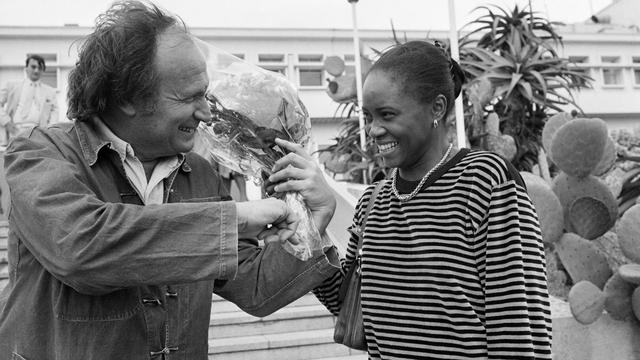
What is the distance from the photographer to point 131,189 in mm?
1406

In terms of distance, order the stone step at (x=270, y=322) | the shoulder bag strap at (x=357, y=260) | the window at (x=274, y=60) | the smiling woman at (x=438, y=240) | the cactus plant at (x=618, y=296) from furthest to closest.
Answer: the window at (x=274, y=60), the stone step at (x=270, y=322), the cactus plant at (x=618, y=296), the shoulder bag strap at (x=357, y=260), the smiling woman at (x=438, y=240)

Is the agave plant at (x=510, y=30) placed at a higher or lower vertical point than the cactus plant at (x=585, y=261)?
higher

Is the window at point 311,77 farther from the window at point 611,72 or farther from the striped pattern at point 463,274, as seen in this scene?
the striped pattern at point 463,274

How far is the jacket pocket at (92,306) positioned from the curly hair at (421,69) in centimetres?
93

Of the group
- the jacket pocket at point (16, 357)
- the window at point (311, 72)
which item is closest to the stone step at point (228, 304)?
the jacket pocket at point (16, 357)

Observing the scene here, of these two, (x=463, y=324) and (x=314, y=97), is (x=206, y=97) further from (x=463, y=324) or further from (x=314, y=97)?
(x=314, y=97)

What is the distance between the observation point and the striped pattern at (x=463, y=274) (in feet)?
4.74

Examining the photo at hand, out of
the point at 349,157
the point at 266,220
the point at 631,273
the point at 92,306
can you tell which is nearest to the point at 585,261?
the point at 631,273

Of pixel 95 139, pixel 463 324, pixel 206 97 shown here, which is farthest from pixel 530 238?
pixel 95 139

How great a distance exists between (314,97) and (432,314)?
58.5ft

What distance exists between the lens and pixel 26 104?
666cm

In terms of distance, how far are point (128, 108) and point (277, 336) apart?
10.3 feet

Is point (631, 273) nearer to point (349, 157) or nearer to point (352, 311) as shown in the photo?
point (352, 311)

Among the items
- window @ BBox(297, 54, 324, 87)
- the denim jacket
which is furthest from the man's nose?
window @ BBox(297, 54, 324, 87)
